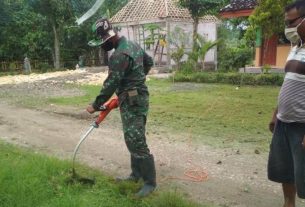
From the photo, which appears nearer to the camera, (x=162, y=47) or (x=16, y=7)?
(x=162, y=47)

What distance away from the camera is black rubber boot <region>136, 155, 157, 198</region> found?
4.64m

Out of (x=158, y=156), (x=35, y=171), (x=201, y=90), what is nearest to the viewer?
(x=35, y=171)

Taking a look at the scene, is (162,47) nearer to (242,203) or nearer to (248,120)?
(248,120)

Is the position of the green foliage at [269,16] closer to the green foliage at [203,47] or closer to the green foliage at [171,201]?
the green foliage at [203,47]

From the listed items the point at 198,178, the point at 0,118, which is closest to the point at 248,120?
the point at 198,178

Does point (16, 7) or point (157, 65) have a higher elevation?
point (16, 7)

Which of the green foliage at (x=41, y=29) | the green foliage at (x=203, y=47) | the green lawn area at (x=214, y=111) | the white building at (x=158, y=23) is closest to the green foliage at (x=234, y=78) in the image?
the green lawn area at (x=214, y=111)

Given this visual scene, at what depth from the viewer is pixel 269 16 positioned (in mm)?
14164

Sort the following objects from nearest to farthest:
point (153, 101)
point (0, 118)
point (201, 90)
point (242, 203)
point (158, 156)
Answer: point (242, 203) < point (158, 156) < point (0, 118) < point (153, 101) < point (201, 90)

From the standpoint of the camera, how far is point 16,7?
26359 millimetres

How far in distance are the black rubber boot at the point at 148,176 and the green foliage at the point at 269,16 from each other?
10.6 m

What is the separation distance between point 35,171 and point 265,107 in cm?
668

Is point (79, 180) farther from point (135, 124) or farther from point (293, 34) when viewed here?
point (293, 34)

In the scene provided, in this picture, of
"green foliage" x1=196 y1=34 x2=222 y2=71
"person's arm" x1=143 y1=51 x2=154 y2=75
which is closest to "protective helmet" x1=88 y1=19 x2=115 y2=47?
"person's arm" x1=143 y1=51 x2=154 y2=75
